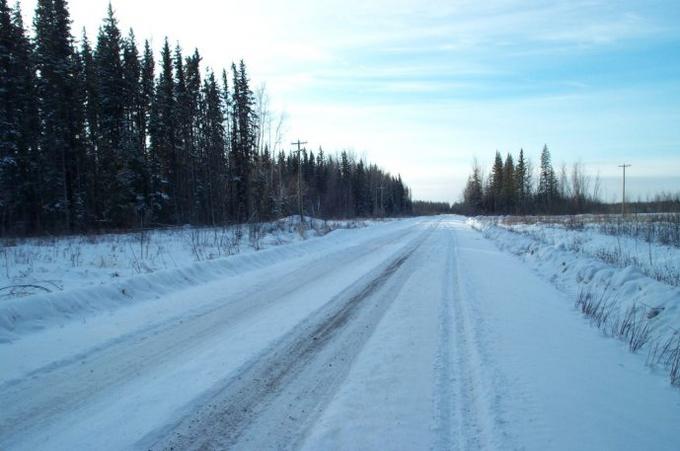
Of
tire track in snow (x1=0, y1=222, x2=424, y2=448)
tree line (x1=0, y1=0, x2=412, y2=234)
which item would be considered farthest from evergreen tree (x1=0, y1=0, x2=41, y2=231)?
tire track in snow (x1=0, y1=222, x2=424, y2=448)

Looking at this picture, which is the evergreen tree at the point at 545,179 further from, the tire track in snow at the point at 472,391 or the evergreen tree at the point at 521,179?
the tire track in snow at the point at 472,391

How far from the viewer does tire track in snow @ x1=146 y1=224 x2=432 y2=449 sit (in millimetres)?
3104

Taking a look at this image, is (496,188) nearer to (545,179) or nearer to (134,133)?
(545,179)

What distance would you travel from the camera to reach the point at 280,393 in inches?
151

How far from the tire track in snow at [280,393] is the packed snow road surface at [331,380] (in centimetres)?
2

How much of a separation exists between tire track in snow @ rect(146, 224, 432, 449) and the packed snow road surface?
0.05 ft

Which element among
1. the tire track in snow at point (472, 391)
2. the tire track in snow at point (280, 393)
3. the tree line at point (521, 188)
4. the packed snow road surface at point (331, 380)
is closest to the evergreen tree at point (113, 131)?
the packed snow road surface at point (331, 380)

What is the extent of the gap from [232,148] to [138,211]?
619 inches

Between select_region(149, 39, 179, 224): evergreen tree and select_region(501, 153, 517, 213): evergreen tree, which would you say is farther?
select_region(501, 153, 517, 213): evergreen tree

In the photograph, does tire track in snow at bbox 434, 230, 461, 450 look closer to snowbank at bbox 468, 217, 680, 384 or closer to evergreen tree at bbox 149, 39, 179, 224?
snowbank at bbox 468, 217, 680, 384

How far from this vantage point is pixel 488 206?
327ft

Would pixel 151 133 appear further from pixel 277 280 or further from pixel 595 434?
pixel 595 434

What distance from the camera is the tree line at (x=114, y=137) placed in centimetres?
2797

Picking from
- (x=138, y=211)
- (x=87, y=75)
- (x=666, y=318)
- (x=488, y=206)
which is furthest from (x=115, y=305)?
(x=488, y=206)
